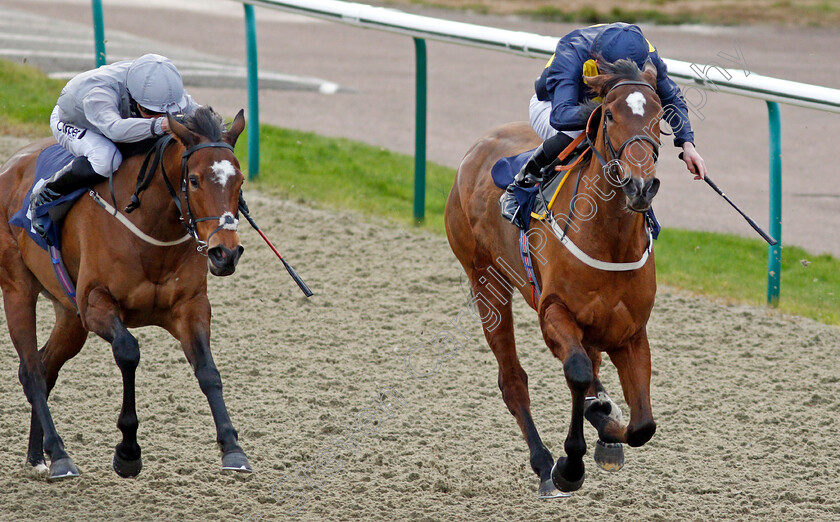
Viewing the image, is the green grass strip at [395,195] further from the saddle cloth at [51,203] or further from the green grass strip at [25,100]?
the saddle cloth at [51,203]

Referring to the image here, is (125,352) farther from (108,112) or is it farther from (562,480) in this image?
(562,480)

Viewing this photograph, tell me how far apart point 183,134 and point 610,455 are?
2096mm

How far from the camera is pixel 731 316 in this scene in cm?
712

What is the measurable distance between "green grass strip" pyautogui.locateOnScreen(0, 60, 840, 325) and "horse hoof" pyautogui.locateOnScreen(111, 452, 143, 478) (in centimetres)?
418

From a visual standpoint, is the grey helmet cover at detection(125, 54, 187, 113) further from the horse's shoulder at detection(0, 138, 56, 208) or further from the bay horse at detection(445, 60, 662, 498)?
the bay horse at detection(445, 60, 662, 498)

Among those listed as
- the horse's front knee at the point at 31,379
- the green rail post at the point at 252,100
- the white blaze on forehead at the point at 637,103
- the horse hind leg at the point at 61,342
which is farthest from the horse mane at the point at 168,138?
the green rail post at the point at 252,100

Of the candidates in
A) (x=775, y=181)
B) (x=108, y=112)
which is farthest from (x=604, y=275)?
(x=775, y=181)

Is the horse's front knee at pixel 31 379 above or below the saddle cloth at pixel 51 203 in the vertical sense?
below

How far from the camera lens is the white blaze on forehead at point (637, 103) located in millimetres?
3947

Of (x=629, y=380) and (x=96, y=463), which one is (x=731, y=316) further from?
(x=96, y=463)

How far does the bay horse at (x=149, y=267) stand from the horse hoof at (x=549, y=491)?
4.06ft

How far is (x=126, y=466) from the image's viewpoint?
458 centimetres

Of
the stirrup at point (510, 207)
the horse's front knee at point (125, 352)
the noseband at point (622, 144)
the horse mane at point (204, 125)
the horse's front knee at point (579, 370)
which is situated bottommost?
the horse's front knee at point (125, 352)

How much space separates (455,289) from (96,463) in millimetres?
2958
